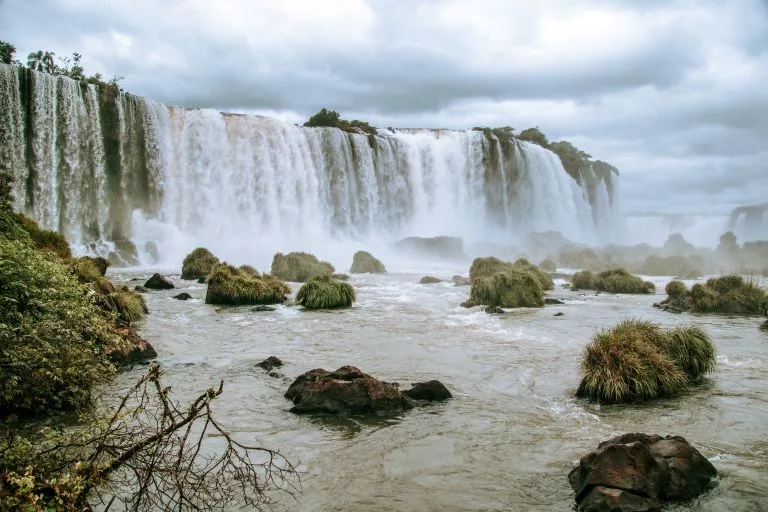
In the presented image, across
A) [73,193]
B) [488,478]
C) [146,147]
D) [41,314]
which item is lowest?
[488,478]

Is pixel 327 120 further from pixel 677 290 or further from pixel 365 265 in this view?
pixel 677 290

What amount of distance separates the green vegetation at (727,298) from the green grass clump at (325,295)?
44.4ft

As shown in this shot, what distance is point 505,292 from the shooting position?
24.6m

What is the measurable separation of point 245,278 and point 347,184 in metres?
37.5

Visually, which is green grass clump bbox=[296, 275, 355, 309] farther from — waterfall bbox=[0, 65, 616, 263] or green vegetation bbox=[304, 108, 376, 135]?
green vegetation bbox=[304, 108, 376, 135]

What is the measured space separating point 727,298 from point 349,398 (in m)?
19.5

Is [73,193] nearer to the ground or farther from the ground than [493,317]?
farther from the ground

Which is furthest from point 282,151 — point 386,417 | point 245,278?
point 386,417

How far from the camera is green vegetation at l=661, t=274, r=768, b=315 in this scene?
2244cm

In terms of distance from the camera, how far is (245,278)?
2545cm

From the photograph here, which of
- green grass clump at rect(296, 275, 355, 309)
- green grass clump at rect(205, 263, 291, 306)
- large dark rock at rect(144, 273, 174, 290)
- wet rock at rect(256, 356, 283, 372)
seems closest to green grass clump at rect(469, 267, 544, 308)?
green grass clump at rect(296, 275, 355, 309)

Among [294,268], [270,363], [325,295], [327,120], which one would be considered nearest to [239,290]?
[325,295]

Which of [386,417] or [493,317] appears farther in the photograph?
[493,317]

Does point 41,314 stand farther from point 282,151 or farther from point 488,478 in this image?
point 282,151
